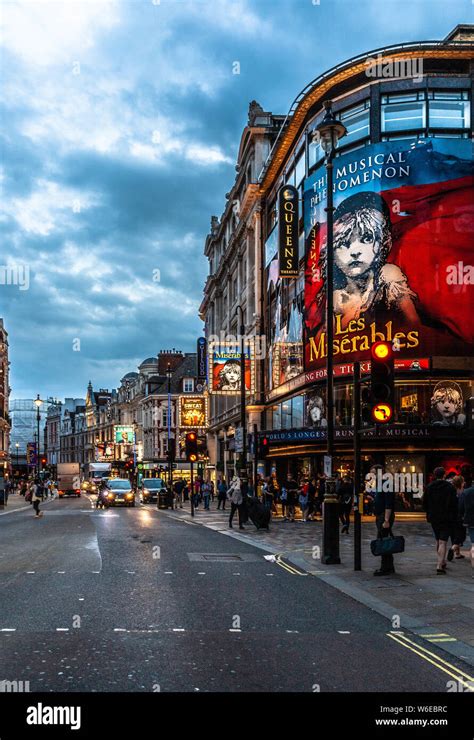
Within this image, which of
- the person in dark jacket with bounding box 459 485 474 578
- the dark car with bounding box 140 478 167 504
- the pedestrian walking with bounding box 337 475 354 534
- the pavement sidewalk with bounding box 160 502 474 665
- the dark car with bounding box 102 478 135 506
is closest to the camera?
the pavement sidewalk with bounding box 160 502 474 665

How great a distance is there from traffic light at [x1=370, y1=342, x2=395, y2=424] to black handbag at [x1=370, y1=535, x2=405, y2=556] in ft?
6.46

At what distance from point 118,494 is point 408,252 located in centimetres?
2402

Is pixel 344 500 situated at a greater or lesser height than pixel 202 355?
lesser

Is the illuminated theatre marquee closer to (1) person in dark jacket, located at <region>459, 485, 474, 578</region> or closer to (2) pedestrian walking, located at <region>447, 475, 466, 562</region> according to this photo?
(2) pedestrian walking, located at <region>447, 475, 466, 562</region>

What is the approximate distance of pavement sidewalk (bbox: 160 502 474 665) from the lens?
29.1 ft

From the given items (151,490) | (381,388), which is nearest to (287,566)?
(381,388)

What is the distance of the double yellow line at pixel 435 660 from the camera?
668cm

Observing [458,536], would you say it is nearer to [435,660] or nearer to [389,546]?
[389,546]

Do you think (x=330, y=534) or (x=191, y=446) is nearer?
(x=330, y=534)

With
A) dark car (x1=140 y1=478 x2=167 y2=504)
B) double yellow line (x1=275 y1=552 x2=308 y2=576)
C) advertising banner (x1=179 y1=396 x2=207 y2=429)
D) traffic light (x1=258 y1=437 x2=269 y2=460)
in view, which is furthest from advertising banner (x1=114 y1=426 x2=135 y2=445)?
double yellow line (x1=275 y1=552 x2=308 y2=576)

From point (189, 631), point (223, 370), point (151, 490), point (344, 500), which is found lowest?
point (151, 490)

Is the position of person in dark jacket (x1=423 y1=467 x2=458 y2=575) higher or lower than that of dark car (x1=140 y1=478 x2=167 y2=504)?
higher

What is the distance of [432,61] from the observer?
116 feet

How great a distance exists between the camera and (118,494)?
47531mm
